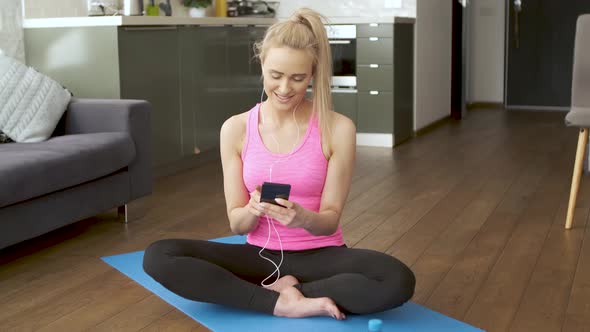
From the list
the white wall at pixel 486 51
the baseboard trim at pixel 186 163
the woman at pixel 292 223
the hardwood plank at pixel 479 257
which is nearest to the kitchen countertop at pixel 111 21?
the baseboard trim at pixel 186 163

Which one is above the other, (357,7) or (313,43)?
(357,7)

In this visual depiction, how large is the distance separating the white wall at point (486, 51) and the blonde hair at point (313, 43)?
6.40m

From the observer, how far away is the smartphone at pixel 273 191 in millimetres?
2170

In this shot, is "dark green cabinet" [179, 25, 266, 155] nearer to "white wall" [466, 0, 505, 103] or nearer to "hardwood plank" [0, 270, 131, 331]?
"hardwood plank" [0, 270, 131, 331]

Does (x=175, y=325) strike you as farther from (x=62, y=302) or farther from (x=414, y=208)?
(x=414, y=208)

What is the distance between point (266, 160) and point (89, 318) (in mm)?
710

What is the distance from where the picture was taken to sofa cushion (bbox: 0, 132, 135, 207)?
297 centimetres

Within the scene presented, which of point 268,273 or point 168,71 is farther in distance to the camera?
point 168,71

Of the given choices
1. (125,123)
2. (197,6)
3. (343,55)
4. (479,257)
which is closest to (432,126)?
(343,55)

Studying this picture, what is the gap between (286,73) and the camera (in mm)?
2320

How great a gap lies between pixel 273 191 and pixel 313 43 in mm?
460

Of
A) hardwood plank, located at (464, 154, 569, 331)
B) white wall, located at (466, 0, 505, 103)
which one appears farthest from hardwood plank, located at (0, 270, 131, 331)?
white wall, located at (466, 0, 505, 103)

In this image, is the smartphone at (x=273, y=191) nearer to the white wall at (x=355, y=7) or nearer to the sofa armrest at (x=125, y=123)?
the sofa armrest at (x=125, y=123)

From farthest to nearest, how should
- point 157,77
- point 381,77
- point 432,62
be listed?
1. point 432,62
2. point 381,77
3. point 157,77
